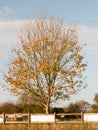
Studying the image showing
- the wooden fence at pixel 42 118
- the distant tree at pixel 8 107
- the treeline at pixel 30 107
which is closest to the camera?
the wooden fence at pixel 42 118

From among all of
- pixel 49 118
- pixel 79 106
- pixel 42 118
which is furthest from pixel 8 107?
pixel 49 118

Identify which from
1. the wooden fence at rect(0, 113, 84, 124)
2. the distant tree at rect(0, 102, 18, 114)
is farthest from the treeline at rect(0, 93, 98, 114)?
the wooden fence at rect(0, 113, 84, 124)

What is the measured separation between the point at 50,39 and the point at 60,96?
221 inches

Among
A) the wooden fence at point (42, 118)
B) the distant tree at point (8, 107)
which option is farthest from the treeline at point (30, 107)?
the wooden fence at point (42, 118)

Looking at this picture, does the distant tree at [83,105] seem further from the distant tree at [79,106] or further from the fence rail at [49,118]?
the fence rail at [49,118]

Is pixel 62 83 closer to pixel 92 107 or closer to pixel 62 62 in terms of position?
pixel 62 62

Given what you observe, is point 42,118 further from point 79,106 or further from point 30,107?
point 79,106

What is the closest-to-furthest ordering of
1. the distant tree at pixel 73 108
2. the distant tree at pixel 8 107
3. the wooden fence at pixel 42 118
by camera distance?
the wooden fence at pixel 42 118 → the distant tree at pixel 8 107 → the distant tree at pixel 73 108

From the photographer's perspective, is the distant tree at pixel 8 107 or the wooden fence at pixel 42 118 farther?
the distant tree at pixel 8 107

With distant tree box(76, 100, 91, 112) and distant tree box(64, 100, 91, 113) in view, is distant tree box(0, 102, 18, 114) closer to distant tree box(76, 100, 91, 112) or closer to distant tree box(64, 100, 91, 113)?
distant tree box(64, 100, 91, 113)

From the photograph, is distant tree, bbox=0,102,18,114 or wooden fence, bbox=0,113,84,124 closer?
wooden fence, bbox=0,113,84,124

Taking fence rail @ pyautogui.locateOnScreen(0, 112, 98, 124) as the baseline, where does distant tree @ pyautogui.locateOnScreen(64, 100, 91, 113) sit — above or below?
above

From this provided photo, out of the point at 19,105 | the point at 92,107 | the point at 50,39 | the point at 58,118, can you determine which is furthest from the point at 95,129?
the point at 92,107

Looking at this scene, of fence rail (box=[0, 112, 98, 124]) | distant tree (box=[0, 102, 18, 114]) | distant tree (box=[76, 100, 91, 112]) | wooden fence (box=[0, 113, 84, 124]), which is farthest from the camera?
distant tree (box=[76, 100, 91, 112])
